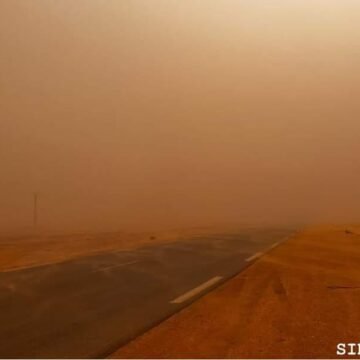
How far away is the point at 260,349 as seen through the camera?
7609mm

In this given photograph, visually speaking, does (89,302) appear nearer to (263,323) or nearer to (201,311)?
(201,311)

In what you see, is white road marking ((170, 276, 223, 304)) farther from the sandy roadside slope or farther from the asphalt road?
the sandy roadside slope

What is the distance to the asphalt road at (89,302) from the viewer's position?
8008mm

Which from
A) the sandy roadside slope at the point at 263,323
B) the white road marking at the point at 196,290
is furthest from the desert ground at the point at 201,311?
the white road marking at the point at 196,290

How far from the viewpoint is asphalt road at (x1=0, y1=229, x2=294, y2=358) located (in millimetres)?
8008

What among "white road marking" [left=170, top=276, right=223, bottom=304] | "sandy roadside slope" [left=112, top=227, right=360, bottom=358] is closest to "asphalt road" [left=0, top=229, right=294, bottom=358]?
"white road marking" [left=170, top=276, right=223, bottom=304]

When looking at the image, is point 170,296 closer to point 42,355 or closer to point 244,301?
point 244,301

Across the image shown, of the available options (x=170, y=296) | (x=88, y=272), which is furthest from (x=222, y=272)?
(x=170, y=296)

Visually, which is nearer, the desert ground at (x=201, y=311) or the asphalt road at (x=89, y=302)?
the desert ground at (x=201, y=311)

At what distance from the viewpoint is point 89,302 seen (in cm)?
1194

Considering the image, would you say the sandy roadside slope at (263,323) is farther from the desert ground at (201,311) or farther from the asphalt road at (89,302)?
the asphalt road at (89,302)

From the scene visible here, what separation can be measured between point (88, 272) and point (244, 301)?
8.06m

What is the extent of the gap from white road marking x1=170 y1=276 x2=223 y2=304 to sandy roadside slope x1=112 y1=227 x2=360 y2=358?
416 mm

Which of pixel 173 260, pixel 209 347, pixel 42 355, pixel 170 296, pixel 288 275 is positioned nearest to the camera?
pixel 42 355
